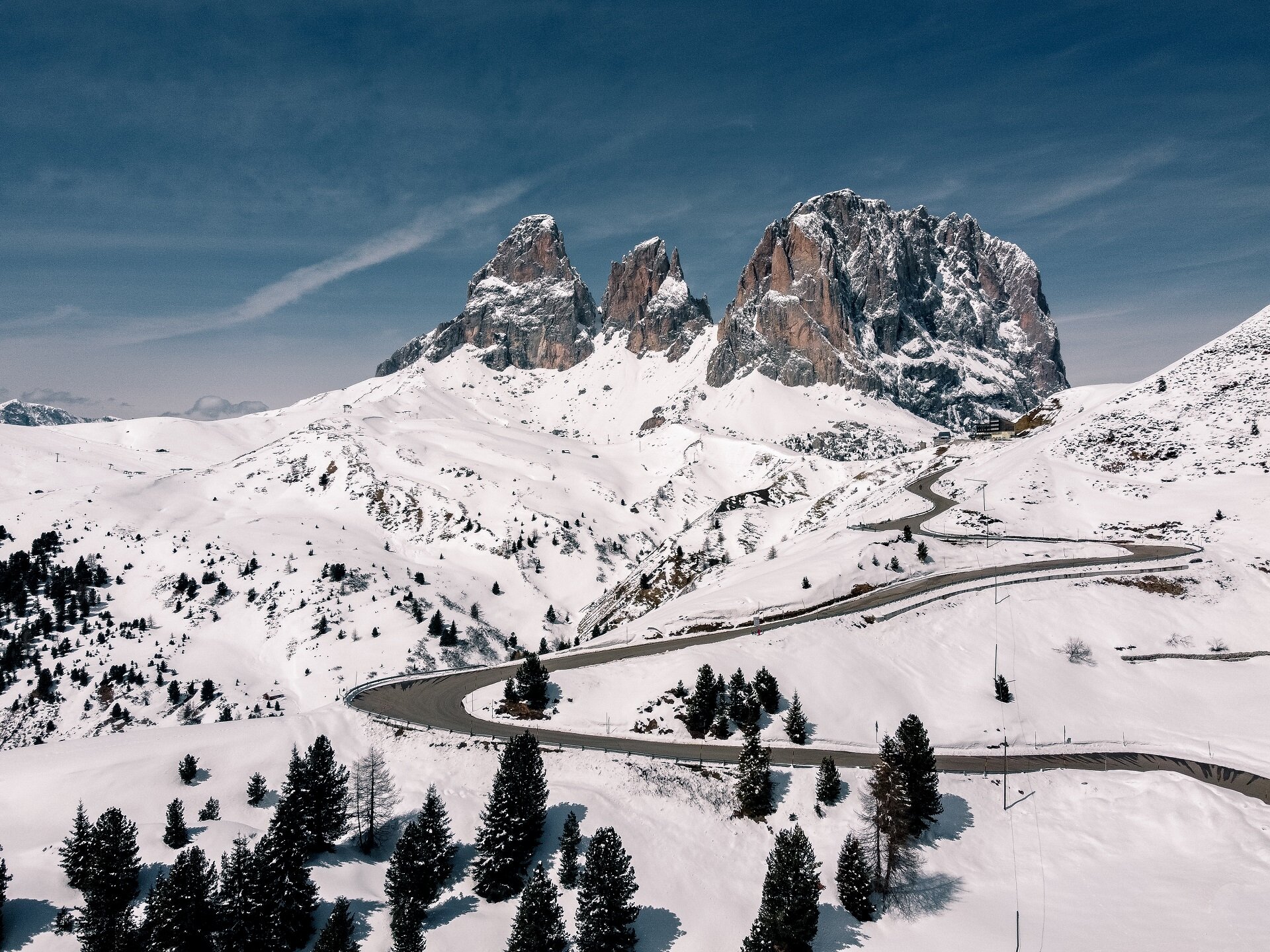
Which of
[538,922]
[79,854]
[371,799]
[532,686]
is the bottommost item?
[538,922]

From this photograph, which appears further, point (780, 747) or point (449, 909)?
point (780, 747)

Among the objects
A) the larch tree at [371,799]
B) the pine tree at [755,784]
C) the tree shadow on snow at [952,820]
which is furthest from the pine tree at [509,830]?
the tree shadow on snow at [952,820]

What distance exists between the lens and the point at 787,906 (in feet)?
95.4

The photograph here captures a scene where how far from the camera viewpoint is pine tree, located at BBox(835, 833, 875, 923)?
106 feet

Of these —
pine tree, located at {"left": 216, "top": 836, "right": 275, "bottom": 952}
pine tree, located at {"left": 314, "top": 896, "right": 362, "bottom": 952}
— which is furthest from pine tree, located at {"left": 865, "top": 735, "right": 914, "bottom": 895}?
pine tree, located at {"left": 216, "top": 836, "right": 275, "bottom": 952}

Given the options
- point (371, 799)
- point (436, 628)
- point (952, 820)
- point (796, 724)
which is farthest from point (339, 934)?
point (436, 628)

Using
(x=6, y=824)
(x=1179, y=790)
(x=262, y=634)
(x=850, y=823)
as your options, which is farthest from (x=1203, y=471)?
(x=262, y=634)

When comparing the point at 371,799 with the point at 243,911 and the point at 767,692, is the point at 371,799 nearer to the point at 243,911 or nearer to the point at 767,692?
the point at 243,911

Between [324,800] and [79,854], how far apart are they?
34.1ft

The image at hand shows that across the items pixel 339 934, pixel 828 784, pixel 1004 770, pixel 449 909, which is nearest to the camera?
pixel 339 934

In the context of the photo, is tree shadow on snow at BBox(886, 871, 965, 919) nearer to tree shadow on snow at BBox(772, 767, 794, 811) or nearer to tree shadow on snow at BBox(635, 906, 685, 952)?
tree shadow on snow at BBox(772, 767, 794, 811)

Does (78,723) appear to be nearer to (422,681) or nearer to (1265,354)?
(422,681)

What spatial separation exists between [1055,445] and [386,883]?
11282 centimetres

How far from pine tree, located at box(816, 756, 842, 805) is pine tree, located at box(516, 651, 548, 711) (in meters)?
20.6
